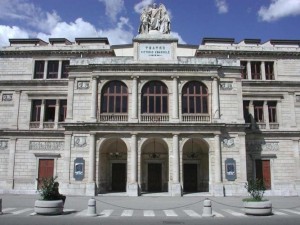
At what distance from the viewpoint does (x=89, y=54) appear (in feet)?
125

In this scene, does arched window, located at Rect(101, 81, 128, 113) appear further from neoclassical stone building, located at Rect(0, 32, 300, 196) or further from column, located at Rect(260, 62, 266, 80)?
column, located at Rect(260, 62, 266, 80)

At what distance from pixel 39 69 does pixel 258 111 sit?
2505 cm

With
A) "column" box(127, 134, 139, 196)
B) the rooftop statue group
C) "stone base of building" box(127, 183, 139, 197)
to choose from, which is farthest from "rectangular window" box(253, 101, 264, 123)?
"stone base of building" box(127, 183, 139, 197)

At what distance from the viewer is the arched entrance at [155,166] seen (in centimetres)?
3384

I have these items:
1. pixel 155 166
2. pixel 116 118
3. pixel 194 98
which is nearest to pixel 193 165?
pixel 155 166

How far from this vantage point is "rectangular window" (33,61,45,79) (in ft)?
124

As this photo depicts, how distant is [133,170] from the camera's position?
99.2 ft

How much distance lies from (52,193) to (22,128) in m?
20.5

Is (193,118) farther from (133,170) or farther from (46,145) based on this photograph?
(46,145)

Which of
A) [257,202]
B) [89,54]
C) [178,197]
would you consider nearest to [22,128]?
[89,54]

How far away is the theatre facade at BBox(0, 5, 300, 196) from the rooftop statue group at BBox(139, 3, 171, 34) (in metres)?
0.91

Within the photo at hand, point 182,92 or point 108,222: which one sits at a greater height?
point 182,92

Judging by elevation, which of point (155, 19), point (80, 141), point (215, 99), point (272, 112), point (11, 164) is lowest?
point (11, 164)

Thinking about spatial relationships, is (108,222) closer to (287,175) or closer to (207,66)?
(207,66)
